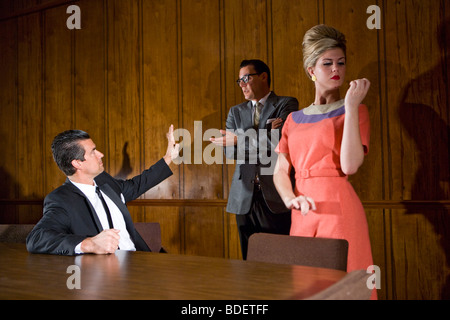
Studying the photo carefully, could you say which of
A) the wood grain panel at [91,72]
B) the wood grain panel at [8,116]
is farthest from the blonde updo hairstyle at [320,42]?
the wood grain panel at [8,116]

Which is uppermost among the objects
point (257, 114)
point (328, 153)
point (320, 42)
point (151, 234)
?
point (320, 42)

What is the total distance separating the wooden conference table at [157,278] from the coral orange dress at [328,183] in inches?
22.6

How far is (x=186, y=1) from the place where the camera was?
409cm

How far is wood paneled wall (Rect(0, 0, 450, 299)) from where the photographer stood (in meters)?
3.03

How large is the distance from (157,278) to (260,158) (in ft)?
5.40

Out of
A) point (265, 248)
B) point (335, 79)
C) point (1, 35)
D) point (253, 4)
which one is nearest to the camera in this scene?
point (265, 248)

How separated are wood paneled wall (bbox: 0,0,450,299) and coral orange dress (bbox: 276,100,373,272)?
138 centimetres

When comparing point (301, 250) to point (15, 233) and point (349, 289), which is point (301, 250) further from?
point (15, 233)

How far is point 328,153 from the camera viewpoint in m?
1.91

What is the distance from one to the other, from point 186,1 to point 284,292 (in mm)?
3662

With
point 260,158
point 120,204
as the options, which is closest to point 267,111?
point 260,158

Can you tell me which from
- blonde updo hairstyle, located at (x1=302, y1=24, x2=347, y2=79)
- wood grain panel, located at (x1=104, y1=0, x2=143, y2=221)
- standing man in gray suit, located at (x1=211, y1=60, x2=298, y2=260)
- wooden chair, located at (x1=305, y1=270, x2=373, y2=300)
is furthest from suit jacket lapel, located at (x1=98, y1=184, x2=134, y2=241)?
wood grain panel, located at (x1=104, y1=0, x2=143, y2=221)
